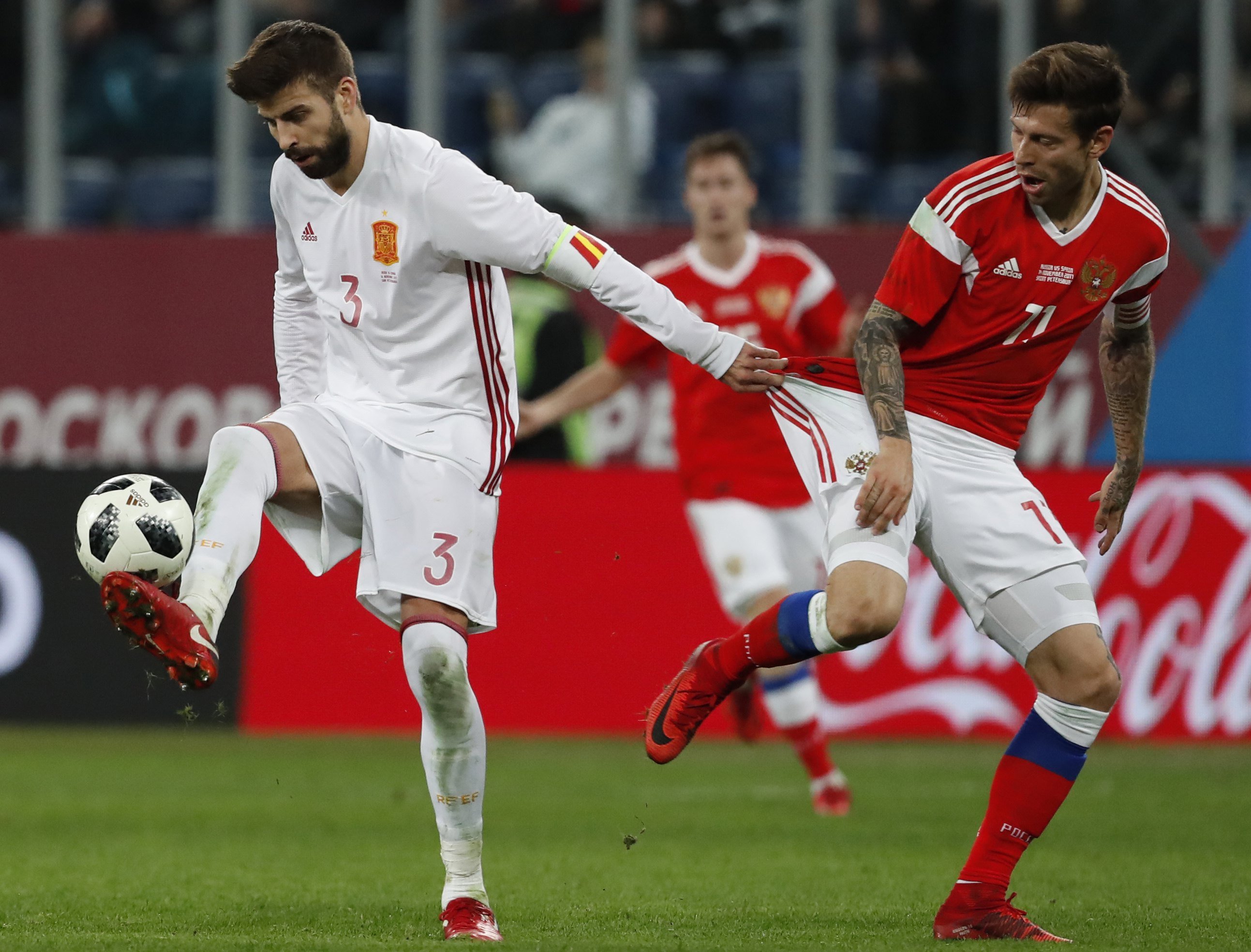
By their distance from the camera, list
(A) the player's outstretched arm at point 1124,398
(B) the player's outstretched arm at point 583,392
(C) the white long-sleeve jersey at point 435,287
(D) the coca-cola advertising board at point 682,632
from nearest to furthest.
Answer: (C) the white long-sleeve jersey at point 435,287 → (A) the player's outstretched arm at point 1124,398 → (B) the player's outstretched arm at point 583,392 → (D) the coca-cola advertising board at point 682,632

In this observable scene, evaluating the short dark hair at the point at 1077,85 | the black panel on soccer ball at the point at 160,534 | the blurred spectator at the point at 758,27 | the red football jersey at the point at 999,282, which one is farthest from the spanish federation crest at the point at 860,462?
the blurred spectator at the point at 758,27

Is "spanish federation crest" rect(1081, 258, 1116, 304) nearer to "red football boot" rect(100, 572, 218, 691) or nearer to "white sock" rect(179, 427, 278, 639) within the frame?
"white sock" rect(179, 427, 278, 639)

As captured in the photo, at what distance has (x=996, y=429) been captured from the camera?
537cm

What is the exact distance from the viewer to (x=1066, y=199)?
17.1 feet

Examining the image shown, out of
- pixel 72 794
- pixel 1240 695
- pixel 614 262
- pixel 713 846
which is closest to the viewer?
pixel 614 262

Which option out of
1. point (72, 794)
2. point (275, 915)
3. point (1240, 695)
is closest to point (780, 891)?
point (275, 915)

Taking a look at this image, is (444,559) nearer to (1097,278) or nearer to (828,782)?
(1097,278)

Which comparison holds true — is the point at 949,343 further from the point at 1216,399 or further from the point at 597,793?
the point at 1216,399

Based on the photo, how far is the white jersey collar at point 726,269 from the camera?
857 cm

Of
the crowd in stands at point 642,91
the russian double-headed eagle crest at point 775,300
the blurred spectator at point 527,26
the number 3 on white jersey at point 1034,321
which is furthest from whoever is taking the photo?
the blurred spectator at point 527,26

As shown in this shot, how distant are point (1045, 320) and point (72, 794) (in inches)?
210

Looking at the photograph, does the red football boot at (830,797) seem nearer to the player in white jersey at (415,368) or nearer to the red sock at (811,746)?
the red sock at (811,746)

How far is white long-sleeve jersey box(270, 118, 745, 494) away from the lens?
16.8ft

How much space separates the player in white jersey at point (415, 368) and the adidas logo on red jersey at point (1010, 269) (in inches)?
26.7
